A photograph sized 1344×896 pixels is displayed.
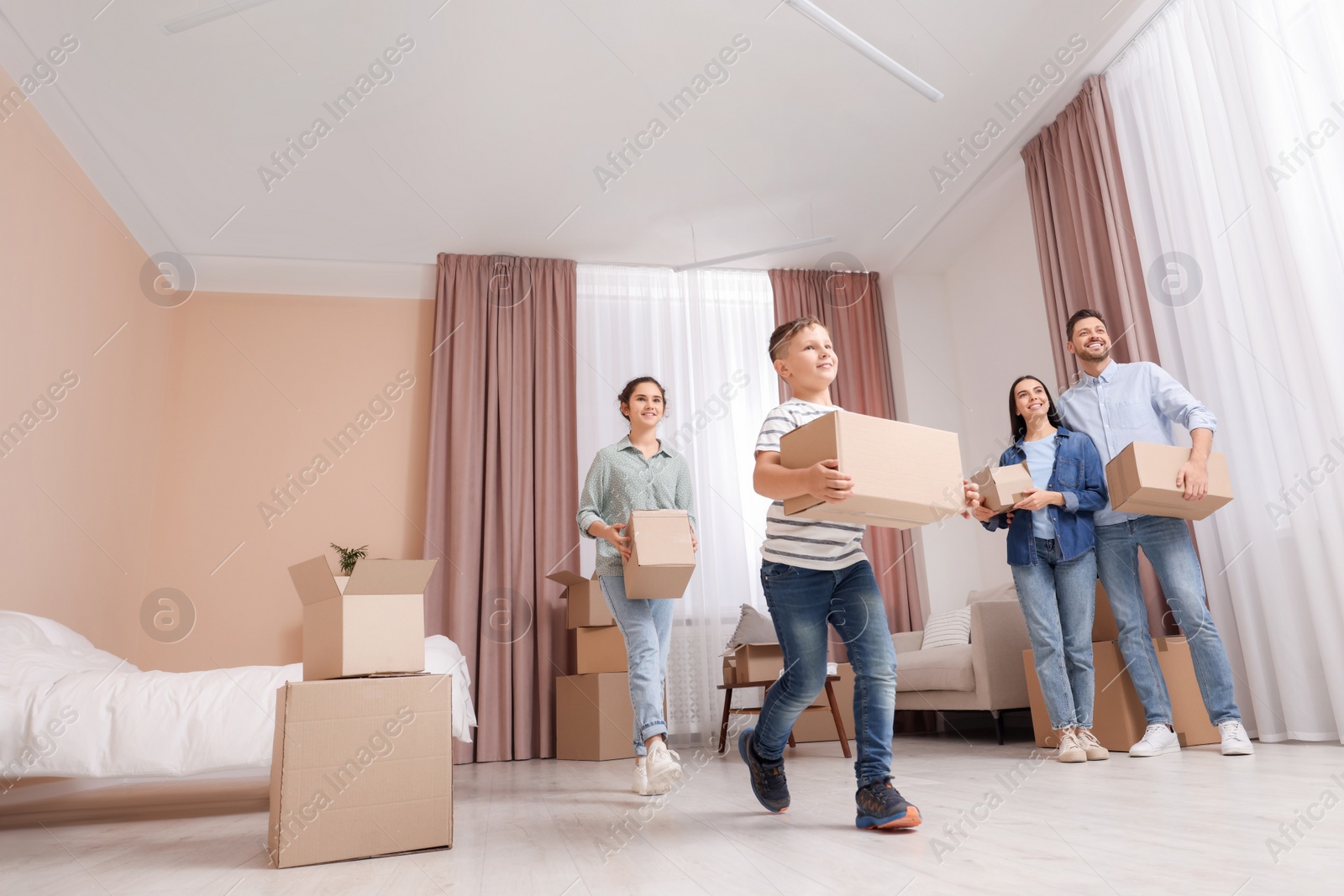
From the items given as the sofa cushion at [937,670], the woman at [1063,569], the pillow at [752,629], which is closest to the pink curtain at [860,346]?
the sofa cushion at [937,670]

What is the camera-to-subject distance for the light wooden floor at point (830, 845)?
1.28 meters

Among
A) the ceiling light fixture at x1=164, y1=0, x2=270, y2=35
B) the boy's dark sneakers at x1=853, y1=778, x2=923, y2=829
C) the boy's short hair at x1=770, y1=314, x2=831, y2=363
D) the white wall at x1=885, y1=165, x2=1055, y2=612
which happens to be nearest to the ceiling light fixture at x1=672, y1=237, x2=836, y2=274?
the white wall at x1=885, y1=165, x2=1055, y2=612

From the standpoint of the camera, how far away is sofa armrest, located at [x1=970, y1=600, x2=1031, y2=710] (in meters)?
3.48

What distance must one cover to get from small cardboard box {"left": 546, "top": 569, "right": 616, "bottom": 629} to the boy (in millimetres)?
2326

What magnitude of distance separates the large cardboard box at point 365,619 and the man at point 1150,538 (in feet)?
7.31

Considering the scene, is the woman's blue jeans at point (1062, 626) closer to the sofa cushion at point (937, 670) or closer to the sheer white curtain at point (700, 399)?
the sofa cushion at point (937, 670)

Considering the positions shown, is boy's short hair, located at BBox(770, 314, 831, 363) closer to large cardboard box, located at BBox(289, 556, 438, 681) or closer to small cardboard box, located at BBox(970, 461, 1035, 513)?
large cardboard box, located at BBox(289, 556, 438, 681)

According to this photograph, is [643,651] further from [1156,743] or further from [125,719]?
[1156,743]

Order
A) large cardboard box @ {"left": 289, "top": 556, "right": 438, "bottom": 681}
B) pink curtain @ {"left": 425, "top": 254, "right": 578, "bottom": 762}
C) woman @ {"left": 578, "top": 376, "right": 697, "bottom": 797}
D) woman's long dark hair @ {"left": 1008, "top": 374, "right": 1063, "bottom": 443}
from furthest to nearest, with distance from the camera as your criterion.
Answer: pink curtain @ {"left": 425, "top": 254, "right": 578, "bottom": 762} < woman's long dark hair @ {"left": 1008, "top": 374, "right": 1063, "bottom": 443} < woman @ {"left": 578, "top": 376, "right": 697, "bottom": 797} < large cardboard box @ {"left": 289, "top": 556, "right": 438, "bottom": 681}

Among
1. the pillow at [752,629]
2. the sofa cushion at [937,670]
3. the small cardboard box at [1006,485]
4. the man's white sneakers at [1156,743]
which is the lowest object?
the man's white sneakers at [1156,743]

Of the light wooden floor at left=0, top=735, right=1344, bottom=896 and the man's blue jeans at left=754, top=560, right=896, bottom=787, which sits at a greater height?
the man's blue jeans at left=754, top=560, right=896, bottom=787

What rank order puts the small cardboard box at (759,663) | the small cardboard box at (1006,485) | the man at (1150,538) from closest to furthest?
the man at (1150,538) → the small cardboard box at (1006,485) → the small cardboard box at (759,663)

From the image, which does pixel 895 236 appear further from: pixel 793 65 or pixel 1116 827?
pixel 1116 827

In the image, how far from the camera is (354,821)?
1698 mm
